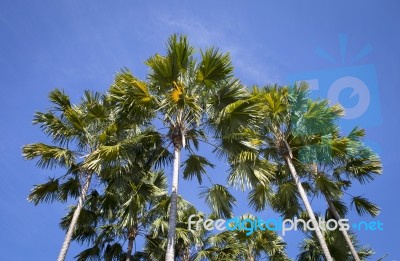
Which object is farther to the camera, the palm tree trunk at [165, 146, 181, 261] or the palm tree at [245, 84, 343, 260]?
the palm tree at [245, 84, 343, 260]

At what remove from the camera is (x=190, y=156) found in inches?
368

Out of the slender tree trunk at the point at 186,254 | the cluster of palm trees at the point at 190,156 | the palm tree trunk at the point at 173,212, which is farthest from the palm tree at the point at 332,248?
the palm tree trunk at the point at 173,212

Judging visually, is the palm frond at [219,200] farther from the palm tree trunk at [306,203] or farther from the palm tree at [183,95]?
the palm tree trunk at [306,203]

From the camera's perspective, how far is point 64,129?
1051 cm

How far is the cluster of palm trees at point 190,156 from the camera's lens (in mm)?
8383

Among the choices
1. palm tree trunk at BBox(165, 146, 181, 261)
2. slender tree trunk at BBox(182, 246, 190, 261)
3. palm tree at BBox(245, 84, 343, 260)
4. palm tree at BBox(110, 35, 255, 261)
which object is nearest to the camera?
palm tree trunk at BBox(165, 146, 181, 261)

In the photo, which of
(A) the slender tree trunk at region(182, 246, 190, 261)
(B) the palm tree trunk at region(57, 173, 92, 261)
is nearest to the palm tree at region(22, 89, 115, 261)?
(B) the palm tree trunk at region(57, 173, 92, 261)

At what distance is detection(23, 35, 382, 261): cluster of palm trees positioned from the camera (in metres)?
8.38

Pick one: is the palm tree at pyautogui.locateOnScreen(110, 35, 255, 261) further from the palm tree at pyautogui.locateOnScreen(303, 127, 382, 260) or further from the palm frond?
the palm tree at pyautogui.locateOnScreen(303, 127, 382, 260)

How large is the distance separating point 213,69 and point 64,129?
17.1 feet

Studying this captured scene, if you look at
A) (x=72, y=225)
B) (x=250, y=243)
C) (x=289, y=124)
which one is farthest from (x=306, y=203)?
(x=72, y=225)

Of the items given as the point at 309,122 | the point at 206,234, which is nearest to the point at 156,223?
the point at 206,234

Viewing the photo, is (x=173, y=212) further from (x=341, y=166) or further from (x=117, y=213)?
(x=341, y=166)

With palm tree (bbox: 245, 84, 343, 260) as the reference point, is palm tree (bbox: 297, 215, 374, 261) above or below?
below
